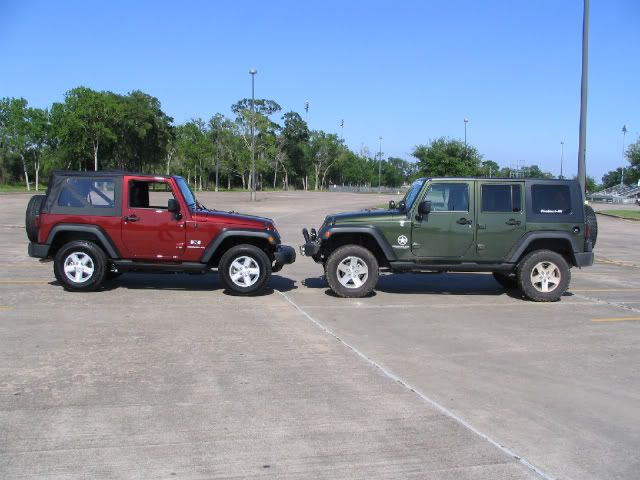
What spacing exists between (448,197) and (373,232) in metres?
1.36

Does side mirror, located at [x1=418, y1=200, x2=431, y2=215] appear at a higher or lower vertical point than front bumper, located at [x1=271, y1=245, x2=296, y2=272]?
higher

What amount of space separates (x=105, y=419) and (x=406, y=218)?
6.42 metres

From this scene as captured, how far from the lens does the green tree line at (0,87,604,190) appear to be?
2709 inches

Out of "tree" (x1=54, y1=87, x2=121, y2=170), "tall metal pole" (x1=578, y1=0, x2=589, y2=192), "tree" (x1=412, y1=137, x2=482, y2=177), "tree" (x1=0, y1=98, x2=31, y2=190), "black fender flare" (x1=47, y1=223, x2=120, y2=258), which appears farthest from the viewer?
"tree" (x1=0, y1=98, x2=31, y2=190)

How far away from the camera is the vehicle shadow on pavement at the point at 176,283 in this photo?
35.3ft

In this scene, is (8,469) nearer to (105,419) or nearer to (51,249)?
(105,419)

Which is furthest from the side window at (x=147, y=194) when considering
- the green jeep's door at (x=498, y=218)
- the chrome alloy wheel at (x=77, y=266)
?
the green jeep's door at (x=498, y=218)

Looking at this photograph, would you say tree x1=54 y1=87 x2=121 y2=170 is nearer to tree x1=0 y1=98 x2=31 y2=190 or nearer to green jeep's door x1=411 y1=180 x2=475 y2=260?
tree x1=0 y1=98 x2=31 y2=190

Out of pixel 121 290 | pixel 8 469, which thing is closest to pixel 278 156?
pixel 121 290

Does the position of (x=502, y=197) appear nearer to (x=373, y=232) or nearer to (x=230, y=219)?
(x=373, y=232)

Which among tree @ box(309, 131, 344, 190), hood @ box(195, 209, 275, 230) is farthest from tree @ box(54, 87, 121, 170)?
hood @ box(195, 209, 275, 230)

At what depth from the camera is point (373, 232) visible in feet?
33.2

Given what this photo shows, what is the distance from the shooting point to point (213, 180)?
10262 centimetres

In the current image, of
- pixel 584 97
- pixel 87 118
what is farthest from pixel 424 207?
pixel 87 118
